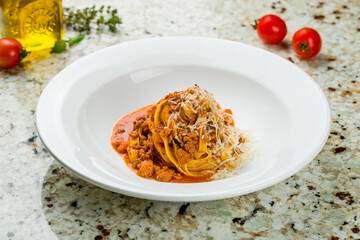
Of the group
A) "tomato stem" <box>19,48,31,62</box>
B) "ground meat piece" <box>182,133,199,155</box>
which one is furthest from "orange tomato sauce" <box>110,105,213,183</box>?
"tomato stem" <box>19,48,31,62</box>

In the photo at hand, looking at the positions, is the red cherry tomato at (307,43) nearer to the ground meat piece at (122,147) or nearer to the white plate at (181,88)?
the white plate at (181,88)

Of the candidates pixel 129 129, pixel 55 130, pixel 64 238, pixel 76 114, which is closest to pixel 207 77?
pixel 129 129

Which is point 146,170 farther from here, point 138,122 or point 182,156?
Answer: point 138,122

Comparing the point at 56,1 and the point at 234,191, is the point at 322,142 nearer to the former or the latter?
the point at 234,191

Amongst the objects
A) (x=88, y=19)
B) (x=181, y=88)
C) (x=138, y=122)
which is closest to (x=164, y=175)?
(x=138, y=122)

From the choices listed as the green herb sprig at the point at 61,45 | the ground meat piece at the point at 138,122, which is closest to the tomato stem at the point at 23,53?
the green herb sprig at the point at 61,45

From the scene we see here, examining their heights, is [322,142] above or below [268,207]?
above
